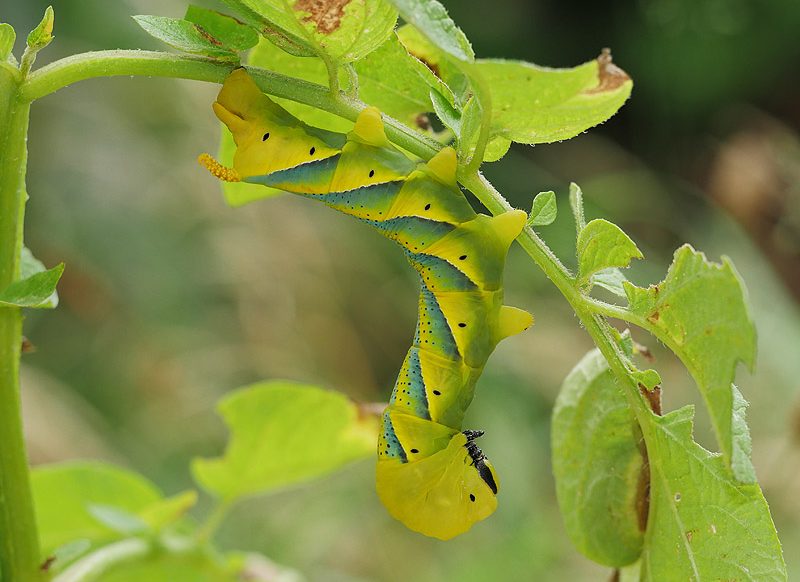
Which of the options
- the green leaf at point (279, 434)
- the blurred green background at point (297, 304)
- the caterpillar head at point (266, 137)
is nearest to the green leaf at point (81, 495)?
the green leaf at point (279, 434)

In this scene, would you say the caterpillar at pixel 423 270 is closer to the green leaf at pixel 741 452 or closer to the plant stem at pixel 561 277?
the plant stem at pixel 561 277

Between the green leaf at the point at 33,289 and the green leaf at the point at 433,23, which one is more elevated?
the green leaf at the point at 433,23

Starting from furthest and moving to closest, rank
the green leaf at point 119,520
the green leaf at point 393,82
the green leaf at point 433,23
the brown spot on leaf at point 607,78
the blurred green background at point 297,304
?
the blurred green background at point 297,304 < the green leaf at point 119,520 < the green leaf at point 393,82 < the brown spot on leaf at point 607,78 < the green leaf at point 433,23

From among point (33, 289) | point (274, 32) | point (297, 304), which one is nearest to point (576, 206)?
point (274, 32)

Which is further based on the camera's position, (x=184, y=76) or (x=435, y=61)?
(x=435, y=61)

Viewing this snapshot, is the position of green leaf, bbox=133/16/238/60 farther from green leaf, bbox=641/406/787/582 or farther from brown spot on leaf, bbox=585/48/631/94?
green leaf, bbox=641/406/787/582

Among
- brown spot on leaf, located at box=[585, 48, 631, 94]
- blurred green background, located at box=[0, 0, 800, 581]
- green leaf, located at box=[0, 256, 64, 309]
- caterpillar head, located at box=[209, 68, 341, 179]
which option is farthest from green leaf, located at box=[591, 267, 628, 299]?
blurred green background, located at box=[0, 0, 800, 581]

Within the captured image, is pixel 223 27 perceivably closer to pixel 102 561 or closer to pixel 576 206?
pixel 576 206
